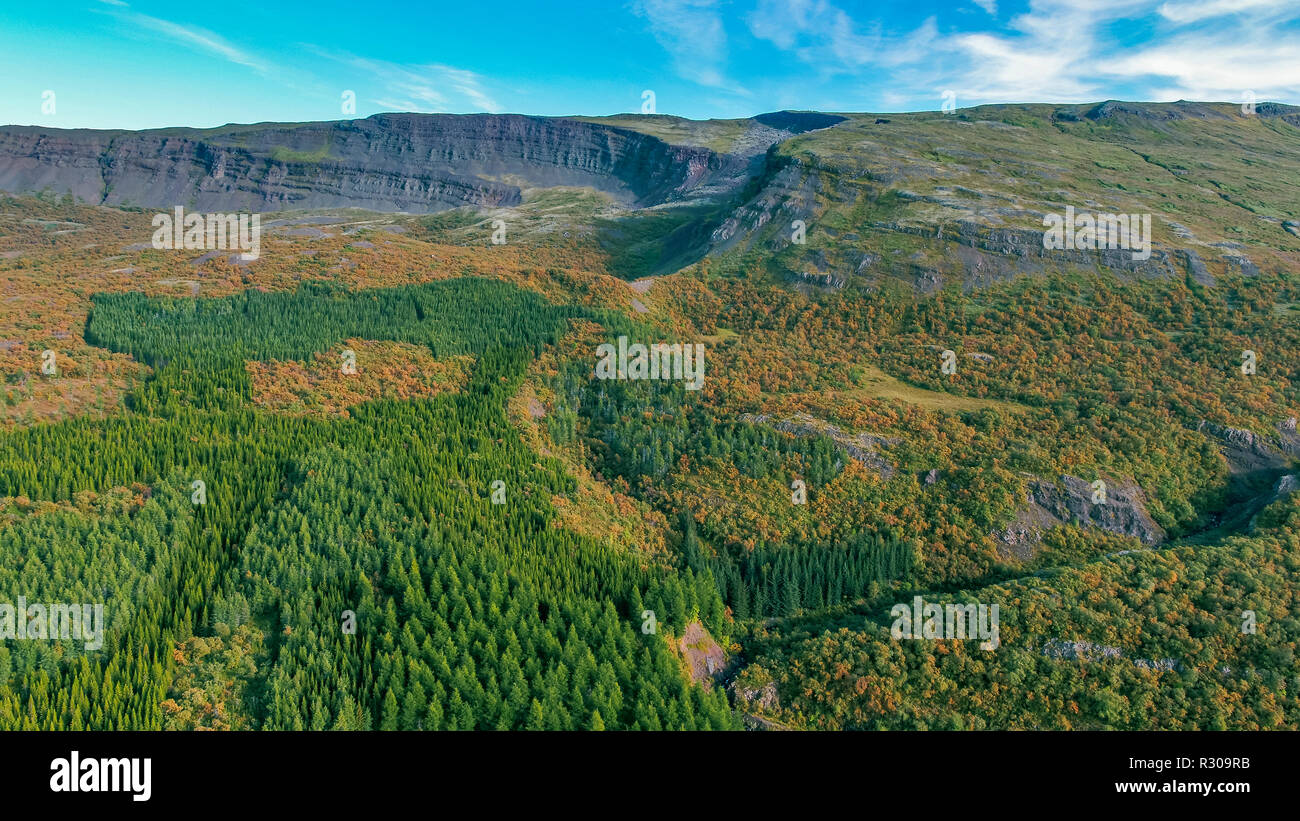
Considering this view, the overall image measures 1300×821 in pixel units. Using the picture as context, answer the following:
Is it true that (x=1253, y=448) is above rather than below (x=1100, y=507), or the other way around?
above

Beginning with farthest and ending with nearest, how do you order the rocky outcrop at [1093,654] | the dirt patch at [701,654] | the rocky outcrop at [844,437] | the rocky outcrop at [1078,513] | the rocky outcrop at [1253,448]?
1. the rocky outcrop at [1253,448]
2. the rocky outcrop at [844,437]
3. the rocky outcrop at [1078,513]
4. the dirt patch at [701,654]
5. the rocky outcrop at [1093,654]

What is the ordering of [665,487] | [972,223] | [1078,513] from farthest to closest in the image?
[972,223]
[665,487]
[1078,513]

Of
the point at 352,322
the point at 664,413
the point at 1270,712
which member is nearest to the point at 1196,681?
the point at 1270,712

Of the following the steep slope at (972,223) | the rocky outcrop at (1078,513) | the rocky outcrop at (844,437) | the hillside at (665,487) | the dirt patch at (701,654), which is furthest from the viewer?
the steep slope at (972,223)

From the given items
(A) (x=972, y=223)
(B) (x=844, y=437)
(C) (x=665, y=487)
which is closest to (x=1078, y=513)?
(B) (x=844, y=437)

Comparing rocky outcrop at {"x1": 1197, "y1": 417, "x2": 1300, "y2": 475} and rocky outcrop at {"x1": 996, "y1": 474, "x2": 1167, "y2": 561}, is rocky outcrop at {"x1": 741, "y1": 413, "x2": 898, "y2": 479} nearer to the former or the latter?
rocky outcrop at {"x1": 996, "y1": 474, "x2": 1167, "y2": 561}

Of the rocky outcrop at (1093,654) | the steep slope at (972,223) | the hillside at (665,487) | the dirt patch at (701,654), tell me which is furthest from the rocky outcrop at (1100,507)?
the steep slope at (972,223)

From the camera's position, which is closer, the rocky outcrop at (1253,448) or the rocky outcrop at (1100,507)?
the rocky outcrop at (1100,507)

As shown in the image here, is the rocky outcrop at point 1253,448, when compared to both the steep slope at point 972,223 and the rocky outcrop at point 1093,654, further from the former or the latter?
the steep slope at point 972,223

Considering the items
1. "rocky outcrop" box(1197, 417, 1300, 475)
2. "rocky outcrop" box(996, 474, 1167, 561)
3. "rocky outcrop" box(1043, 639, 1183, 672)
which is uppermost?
"rocky outcrop" box(1197, 417, 1300, 475)

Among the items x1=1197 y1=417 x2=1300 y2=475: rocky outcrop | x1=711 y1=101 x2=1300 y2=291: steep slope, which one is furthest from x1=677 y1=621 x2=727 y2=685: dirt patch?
x1=711 y1=101 x2=1300 y2=291: steep slope

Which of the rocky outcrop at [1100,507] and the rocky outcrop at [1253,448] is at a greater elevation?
the rocky outcrop at [1253,448]

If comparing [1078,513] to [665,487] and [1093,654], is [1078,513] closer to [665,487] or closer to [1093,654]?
[1093,654]
